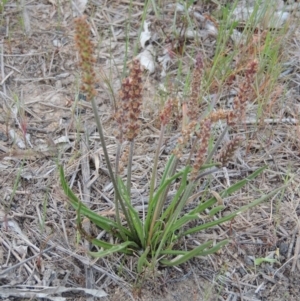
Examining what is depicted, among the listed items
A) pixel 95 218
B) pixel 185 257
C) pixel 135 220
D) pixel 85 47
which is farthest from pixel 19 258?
pixel 85 47

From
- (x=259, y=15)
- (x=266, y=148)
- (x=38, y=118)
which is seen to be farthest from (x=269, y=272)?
(x=259, y=15)

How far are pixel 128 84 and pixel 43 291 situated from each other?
2.79 feet

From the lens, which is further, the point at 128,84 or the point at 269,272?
the point at 269,272

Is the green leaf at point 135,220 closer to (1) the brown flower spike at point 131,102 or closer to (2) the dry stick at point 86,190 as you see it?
(2) the dry stick at point 86,190

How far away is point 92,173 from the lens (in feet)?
7.14

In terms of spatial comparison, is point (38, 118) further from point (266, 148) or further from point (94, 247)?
point (266, 148)

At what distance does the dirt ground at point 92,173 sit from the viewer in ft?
6.14

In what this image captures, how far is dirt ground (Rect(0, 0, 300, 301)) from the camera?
1.87m

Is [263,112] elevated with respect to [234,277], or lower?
elevated

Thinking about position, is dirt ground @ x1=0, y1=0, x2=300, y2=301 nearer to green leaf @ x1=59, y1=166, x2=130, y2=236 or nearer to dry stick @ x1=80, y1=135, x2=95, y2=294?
dry stick @ x1=80, y1=135, x2=95, y2=294

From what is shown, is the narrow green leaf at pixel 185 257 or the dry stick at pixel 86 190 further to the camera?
the dry stick at pixel 86 190

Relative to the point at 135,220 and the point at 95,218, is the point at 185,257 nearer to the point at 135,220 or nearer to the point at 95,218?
the point at 135,220

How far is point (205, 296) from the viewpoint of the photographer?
6.11ft

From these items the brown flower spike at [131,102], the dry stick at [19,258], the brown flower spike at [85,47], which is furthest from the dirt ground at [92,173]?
the brown flower spike at [85,47]
